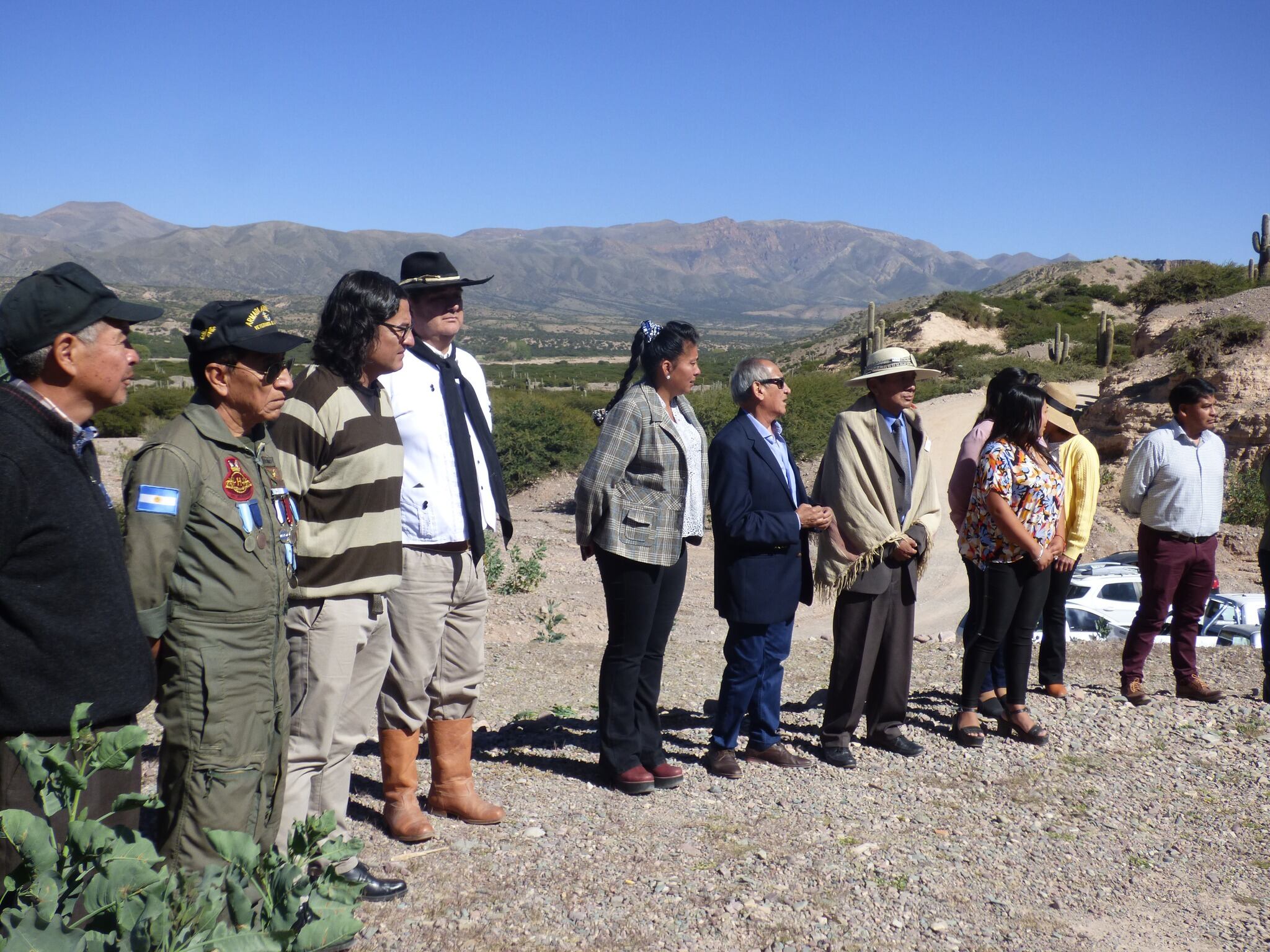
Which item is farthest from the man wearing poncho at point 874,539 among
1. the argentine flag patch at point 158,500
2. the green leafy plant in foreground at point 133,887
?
the green leafy plant in foreground at point 133,887

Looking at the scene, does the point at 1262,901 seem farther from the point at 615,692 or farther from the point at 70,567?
the point at 70,567

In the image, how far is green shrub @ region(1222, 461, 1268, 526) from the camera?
48.1ft

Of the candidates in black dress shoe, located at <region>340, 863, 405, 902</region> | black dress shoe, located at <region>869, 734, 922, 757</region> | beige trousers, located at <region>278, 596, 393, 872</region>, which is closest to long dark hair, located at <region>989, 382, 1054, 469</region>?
black dress shoe, located at <region>869, 734, 922, 757</region>

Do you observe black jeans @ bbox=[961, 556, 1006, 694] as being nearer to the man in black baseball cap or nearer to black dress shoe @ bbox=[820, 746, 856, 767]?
black dress shoe @ bbox=[820, 746, 856, 767]

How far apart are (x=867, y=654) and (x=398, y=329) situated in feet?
8.85

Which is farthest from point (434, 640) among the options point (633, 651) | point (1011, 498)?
point (1011, 498)

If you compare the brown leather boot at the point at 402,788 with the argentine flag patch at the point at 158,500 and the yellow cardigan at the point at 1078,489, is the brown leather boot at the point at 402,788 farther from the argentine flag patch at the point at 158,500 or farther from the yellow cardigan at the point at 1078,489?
the yellow cardigan at the point at 1078,489

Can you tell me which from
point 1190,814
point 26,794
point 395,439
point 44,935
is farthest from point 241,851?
point 1190,814

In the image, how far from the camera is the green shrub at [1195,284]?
94.5 ft

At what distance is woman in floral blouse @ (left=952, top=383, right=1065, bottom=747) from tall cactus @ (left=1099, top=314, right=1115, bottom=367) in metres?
27.7

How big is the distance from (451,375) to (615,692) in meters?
1.47

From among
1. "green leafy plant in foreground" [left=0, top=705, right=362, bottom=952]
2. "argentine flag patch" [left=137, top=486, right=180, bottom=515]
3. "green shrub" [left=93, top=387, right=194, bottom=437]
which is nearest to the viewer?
"green leafy plant in foreground" [left=0, top=705, right=362, bottom=952]

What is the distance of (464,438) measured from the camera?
142 inches

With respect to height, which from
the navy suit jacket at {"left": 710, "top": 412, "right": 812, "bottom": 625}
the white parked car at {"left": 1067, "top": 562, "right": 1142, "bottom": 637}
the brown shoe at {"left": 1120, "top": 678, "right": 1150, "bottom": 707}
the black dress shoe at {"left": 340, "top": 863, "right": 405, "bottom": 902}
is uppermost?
the navy suit jacket at {"left": 710, "top": 412, "right": 812, "bottom": 625}
